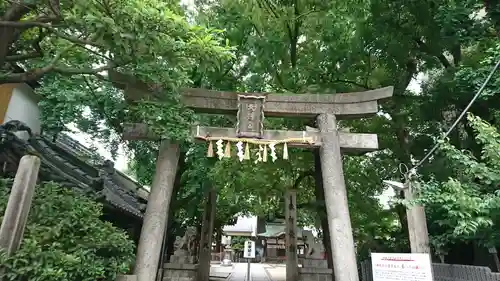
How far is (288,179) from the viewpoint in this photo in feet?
42.6

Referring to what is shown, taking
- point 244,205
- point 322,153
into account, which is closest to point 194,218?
point 244,205

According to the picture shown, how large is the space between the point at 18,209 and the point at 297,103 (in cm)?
564

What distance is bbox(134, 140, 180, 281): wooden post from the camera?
21.8 feet

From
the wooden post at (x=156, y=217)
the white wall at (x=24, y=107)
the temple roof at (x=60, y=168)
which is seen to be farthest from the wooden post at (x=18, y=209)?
the white wall at (x=24, y=107)

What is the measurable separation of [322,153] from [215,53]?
12.3ft

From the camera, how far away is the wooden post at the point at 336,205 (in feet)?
22.4

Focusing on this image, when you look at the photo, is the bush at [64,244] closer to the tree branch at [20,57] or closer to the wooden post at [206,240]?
the tree branch at [20,57]

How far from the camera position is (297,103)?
26.1 ft

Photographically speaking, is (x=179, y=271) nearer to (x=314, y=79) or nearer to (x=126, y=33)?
(x=314, y=79)

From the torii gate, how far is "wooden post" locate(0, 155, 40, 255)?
2488 mm

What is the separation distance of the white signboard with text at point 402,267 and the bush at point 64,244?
4.25m

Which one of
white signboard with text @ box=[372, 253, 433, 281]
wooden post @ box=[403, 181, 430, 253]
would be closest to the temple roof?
white signboard with text @ box=[372, 253, 433, 281]

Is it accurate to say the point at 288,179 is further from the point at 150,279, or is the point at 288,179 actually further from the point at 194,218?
the point at 150,279

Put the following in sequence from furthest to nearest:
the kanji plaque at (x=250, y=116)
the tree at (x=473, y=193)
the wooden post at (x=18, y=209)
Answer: the kanji plaque at (x=250, y=116) < the tree at (x=473, y=193) < the wooden post at (x=18, y=209)
